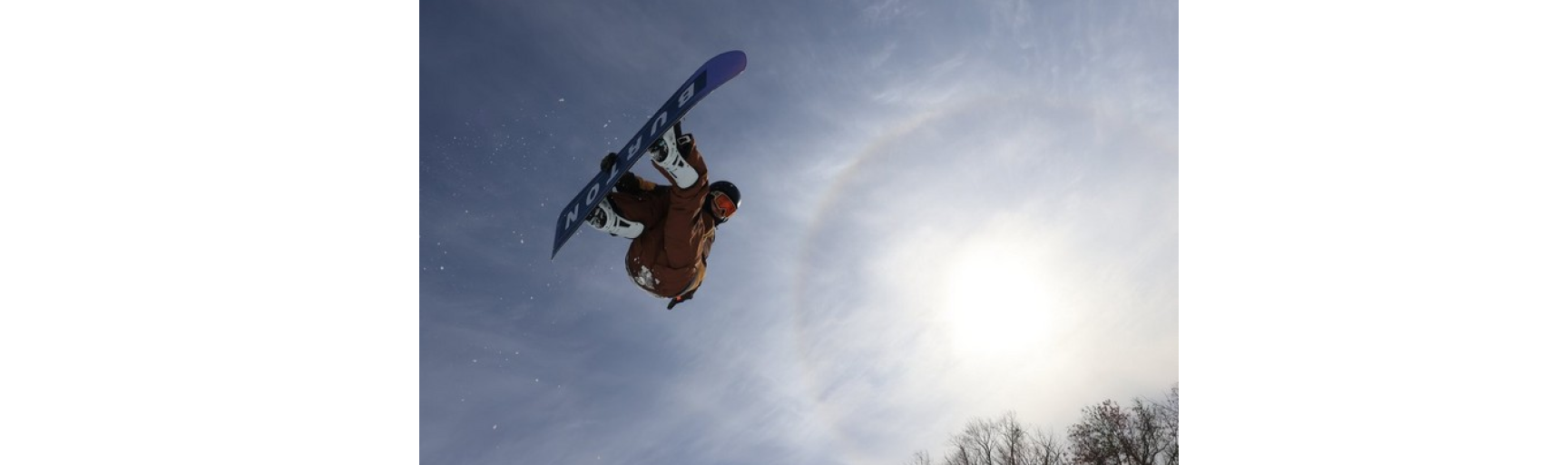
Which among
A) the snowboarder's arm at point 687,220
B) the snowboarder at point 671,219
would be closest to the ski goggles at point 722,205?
the snowboarder at point 671,219

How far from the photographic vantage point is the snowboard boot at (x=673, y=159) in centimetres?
415

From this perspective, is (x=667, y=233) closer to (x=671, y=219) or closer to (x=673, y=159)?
(x=671, y=219)

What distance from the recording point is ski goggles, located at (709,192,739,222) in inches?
196

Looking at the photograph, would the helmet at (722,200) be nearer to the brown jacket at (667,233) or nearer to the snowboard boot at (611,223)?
the brown jacket at (667,233)

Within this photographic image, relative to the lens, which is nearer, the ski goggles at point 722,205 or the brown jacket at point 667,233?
the brown jacket at point 667,233

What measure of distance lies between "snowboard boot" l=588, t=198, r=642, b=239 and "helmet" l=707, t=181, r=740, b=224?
0.52 m

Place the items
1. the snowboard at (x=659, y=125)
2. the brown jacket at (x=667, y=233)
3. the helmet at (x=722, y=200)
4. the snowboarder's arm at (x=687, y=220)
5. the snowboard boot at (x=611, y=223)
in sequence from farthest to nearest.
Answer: the helmet at (x=722, y=200), the snowboard boot at (x=611, y=223), the brown jacket at (x=667, y=233), the snowboarder's arm at (x=687, y=220), the snowboard at (x=659, y=125)

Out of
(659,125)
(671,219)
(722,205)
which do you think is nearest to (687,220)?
(671,219)

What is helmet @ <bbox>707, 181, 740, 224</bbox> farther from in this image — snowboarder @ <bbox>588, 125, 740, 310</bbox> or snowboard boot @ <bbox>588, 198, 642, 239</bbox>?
snowboard boot @ <bbox>588, 198, 642, 239</bbox>

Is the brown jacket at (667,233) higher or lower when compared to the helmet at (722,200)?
lower

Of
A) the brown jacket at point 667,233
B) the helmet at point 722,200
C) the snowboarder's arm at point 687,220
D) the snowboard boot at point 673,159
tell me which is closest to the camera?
the snowboard boot at point 673,159
